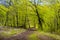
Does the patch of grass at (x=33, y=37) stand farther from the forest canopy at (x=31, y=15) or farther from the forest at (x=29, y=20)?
the forest canopy at (x=31, y=15)

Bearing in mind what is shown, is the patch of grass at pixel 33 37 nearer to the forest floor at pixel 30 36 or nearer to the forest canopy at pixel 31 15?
the forest floor at pixel 30 36

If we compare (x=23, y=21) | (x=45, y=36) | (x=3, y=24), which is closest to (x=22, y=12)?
(x=23, y=21)

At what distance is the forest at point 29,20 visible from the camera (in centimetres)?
353

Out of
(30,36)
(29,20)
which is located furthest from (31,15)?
(30,36)

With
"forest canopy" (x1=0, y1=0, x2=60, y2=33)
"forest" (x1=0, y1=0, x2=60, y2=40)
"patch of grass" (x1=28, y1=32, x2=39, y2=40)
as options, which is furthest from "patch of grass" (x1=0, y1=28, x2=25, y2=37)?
"patch of grass" (x1=28, y1=32, x2=39, y2=40)

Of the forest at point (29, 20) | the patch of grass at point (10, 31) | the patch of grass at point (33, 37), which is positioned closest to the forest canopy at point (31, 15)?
the forest at point (29, 20)

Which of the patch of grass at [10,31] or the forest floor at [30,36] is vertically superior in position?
the patch of grass at [10,31]

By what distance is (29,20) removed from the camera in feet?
11.8

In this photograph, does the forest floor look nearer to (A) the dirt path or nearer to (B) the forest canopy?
(A) the dirt path

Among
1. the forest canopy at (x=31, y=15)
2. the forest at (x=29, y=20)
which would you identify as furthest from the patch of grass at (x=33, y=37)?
the forest canopy at (x=31, y=15)

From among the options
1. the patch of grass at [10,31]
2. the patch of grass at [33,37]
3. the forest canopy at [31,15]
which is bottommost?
the patch of grass at [33,37]

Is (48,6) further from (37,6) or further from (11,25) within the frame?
(11,25)

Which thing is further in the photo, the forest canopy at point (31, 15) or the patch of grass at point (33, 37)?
the forest canopy at point (31, 15)

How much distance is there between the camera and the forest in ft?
11.6
